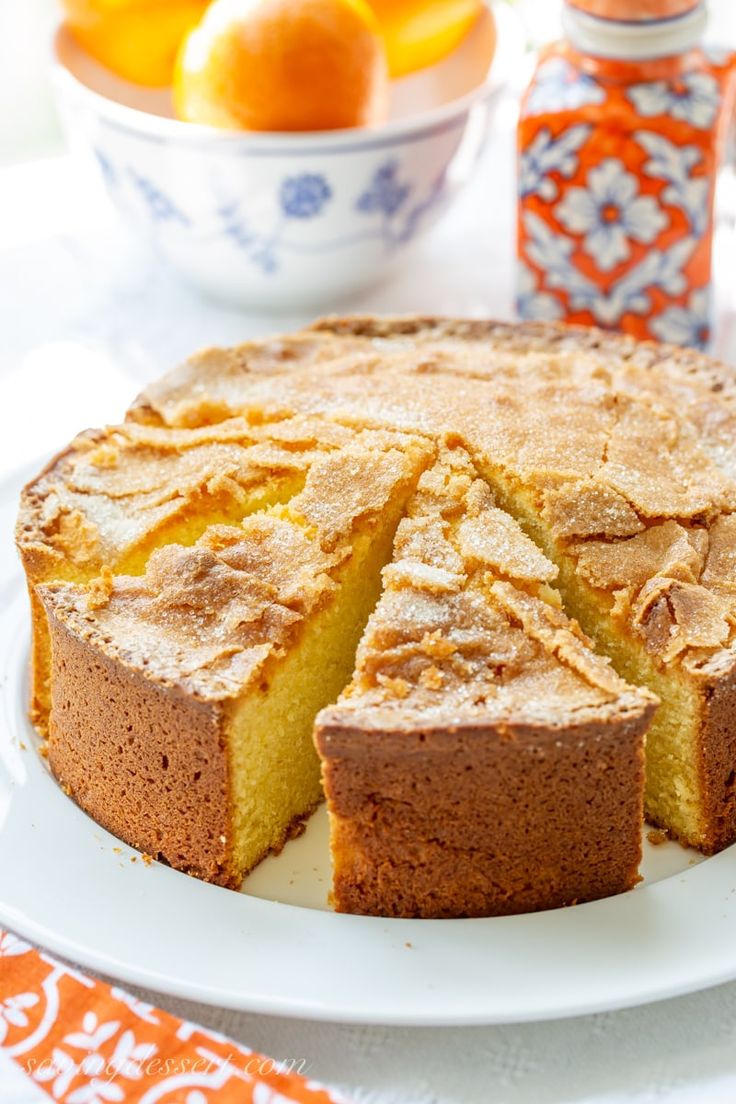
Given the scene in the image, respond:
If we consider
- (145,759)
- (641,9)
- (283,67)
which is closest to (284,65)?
(283,67)

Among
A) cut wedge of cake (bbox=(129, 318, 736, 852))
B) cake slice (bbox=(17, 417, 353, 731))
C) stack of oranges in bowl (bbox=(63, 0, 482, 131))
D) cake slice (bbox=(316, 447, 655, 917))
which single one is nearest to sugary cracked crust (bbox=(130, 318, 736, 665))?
cut wedge of cake (bbox=(129, 318, 736, 852))

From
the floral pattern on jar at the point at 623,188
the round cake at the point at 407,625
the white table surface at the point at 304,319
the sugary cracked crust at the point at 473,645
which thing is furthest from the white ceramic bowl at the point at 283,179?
the sugary cracked crust at the point at 473,645

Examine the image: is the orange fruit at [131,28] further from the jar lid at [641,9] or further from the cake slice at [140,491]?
the cake slice at [140,491]

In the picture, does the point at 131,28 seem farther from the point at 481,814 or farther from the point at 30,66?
the point at 481,814

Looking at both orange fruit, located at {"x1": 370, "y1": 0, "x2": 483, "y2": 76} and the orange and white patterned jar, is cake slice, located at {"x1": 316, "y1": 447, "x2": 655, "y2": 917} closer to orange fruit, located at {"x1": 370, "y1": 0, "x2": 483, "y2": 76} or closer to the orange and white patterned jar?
the orange and white patterned jar

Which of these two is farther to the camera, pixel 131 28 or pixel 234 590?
pixel 131 28

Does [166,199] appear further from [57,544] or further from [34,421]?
[57,544]
